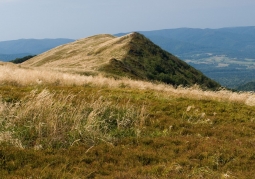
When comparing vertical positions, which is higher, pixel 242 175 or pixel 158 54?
pixel 158 54

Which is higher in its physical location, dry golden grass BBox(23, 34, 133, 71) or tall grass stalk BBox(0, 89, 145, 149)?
dry golden grass BBox(23, 34, 133, 71)

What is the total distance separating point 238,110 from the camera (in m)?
14.6

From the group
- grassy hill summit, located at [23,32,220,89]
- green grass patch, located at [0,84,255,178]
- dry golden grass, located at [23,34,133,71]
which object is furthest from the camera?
dry golden grass, located at [23,34,133,71]

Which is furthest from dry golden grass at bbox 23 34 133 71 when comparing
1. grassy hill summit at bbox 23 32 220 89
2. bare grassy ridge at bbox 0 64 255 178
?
bare grassy ridge at bbox 0 64 255 178

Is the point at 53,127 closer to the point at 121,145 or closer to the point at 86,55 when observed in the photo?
the point at 121,145

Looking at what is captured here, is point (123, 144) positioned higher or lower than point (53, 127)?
lower

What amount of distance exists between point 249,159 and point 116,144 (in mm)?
4004

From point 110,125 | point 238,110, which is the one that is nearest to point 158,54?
point 238,110

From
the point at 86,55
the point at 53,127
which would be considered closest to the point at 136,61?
the point at 86,55

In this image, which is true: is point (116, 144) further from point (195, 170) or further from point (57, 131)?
point (195, 170)

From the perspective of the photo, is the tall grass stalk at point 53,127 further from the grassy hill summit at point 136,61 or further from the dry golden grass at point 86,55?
the dry golden grass at point 86,55

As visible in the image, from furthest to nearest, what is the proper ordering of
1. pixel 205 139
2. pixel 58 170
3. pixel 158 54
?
pixel 158 54, pixel 205 139, pixel 58 170

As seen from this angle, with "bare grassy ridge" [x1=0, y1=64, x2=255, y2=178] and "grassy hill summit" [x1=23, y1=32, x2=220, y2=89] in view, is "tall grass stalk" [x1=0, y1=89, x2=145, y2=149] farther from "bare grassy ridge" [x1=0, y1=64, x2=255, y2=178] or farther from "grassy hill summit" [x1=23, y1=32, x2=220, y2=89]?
"grassy hill summit" [x1=23, y1=32, x2=220, y2=89]

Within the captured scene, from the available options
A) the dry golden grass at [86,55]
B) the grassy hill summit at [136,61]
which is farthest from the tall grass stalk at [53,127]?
the dry golden grass at [86,55]
